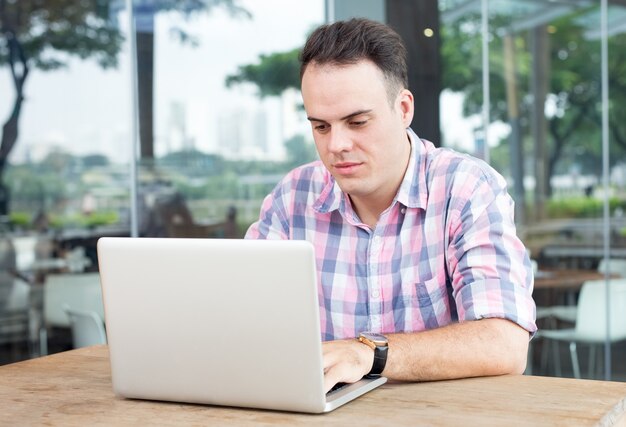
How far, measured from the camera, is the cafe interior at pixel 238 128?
4789mm

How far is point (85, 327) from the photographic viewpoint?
479 centimetres

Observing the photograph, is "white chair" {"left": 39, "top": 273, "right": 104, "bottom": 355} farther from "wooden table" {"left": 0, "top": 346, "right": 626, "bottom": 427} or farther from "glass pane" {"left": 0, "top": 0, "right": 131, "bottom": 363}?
"wooden table" {"left": 0, "top": 346, "right": 626, "bottom": 427}

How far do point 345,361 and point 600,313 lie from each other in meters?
4.21

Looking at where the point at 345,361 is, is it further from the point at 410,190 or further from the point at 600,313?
the point at 600,313

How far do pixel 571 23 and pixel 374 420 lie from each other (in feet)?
14.7

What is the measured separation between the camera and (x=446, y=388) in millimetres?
1820

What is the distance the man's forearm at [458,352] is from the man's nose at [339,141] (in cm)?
46

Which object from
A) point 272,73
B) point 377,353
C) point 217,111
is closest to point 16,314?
point 217,111

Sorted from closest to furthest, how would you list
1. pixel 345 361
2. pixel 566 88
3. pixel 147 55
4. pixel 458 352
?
pixel 345 361
pixel 458 352
pixel 147 55
pixel 566 88

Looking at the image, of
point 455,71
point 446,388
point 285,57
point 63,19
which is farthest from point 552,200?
point 446,388

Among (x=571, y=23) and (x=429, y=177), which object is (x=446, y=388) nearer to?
(x=429, y=177)

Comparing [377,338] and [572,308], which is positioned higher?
[377,338]

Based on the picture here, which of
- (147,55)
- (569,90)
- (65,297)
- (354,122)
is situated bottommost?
(65,297)

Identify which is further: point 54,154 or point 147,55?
point 54,154
